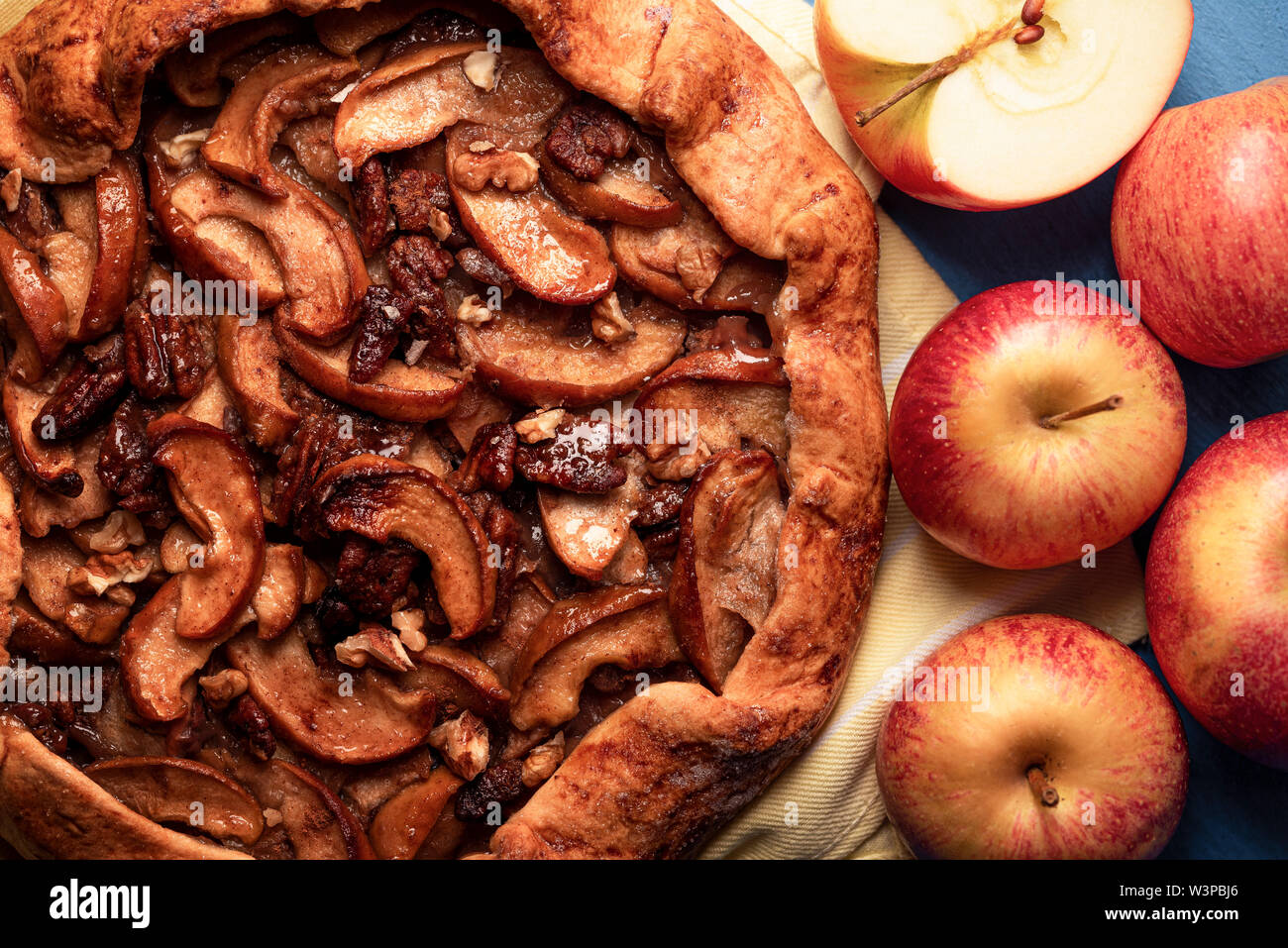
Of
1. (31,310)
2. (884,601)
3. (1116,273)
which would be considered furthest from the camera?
(1116,273)

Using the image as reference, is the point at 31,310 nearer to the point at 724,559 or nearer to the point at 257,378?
the point at 257,378

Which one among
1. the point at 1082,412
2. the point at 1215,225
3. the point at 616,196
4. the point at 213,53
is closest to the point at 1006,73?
the point at 1215,225

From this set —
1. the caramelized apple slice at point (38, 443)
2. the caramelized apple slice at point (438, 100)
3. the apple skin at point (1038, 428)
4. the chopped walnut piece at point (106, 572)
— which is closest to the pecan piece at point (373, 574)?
the chopped walnut piece at point (106, 572)

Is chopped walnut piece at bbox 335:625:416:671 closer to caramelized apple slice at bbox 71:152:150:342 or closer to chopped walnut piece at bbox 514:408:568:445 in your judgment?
chopped walnut piece at bbox 514:408:568:445

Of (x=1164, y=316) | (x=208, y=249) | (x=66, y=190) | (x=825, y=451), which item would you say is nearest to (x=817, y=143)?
(x=825, y=451)

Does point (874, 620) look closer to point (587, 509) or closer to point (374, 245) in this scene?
point (587, 509)

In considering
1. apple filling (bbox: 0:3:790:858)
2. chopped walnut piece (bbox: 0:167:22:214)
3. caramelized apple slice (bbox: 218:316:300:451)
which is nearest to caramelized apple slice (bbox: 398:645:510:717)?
apple filling (bbox: 0:3:790:858)
